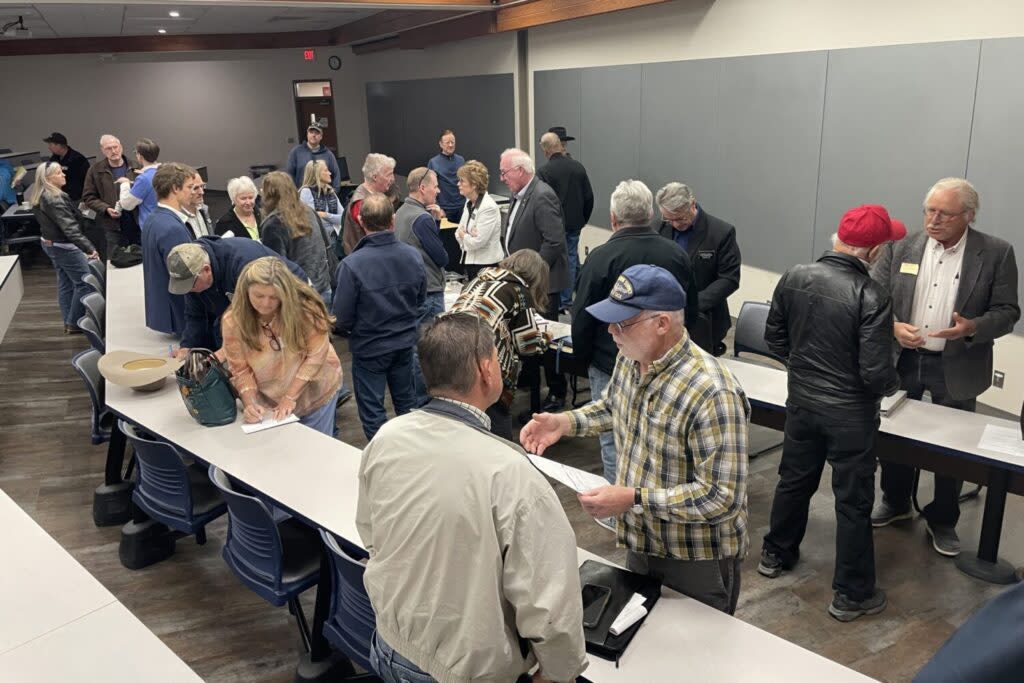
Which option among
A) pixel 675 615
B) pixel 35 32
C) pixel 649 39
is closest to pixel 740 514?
pixel 675 615

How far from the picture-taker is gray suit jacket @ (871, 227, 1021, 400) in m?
3.44

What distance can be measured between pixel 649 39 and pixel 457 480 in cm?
728

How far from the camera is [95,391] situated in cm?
407

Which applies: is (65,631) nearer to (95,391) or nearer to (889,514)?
(95,391)

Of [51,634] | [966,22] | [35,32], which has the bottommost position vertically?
[51,634]

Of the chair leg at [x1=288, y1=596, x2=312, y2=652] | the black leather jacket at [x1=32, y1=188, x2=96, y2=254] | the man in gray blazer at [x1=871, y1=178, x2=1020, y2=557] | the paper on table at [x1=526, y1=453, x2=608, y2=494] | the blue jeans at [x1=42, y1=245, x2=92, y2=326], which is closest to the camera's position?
the paper on table at [x1=526, y1=453, x2=608, y2=494]

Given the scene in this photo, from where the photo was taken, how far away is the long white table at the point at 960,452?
121 inches

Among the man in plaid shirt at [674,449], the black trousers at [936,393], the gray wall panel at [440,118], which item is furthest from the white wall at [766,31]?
the man in plaid shirt at [674,449]

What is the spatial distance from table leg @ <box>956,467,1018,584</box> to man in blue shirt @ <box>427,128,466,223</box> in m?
5.93

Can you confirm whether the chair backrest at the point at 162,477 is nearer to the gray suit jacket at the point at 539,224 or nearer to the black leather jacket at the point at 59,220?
the gray suit jacket at the point at 539,224

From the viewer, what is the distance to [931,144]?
17.5 ft

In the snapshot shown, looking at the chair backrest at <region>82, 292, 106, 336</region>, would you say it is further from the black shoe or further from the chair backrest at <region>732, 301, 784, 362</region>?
the chair backrest at <region>732, 301, 784, 362</region>

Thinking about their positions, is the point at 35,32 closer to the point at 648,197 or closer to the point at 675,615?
the point at 648,197

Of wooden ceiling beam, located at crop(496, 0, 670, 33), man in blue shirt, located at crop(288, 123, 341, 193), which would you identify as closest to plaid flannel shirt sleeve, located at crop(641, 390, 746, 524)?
wooden ceiling beam, located at crop(496, 0, 670, 33)
